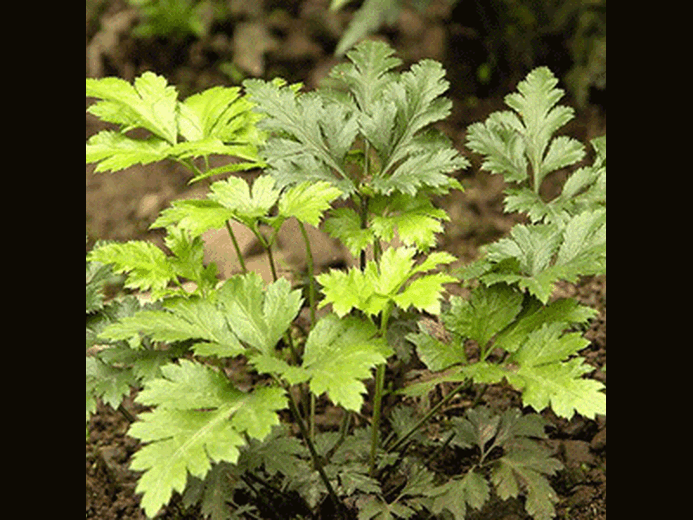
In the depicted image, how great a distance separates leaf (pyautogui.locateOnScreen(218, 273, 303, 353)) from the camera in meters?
1.62

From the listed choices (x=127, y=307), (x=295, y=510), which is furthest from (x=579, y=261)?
(x=127, y=307)

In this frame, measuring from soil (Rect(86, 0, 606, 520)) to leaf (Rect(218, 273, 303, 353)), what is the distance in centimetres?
57

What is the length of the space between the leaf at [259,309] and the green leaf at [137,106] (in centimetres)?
45

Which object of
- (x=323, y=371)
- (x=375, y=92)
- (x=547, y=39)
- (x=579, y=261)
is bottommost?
(x=323, y=371)

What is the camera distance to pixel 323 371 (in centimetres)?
151

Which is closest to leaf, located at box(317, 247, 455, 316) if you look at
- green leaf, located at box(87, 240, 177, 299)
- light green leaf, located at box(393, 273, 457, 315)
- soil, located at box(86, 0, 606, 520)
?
light green leaf, located at box(393, 273, 457, 315)

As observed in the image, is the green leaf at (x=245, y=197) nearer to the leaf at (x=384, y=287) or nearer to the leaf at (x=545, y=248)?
the leaf at (x=384, y=287)

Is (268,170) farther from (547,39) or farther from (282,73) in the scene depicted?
(547,39)

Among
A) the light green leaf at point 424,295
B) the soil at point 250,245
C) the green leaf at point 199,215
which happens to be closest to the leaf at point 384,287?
the light green leaf at point 424,295

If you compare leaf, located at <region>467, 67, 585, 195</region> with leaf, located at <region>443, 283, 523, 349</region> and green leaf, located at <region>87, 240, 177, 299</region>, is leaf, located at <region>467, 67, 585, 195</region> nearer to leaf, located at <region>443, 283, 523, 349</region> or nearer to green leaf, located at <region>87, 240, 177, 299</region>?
leaf, located at <region>443, 283, 523, 349</region>

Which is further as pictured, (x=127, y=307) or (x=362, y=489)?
(x=127, y=307)

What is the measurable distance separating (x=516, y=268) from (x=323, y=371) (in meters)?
0.45

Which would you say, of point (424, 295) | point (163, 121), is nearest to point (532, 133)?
point (424, 295)

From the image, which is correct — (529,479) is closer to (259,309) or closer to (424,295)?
(424,295)
